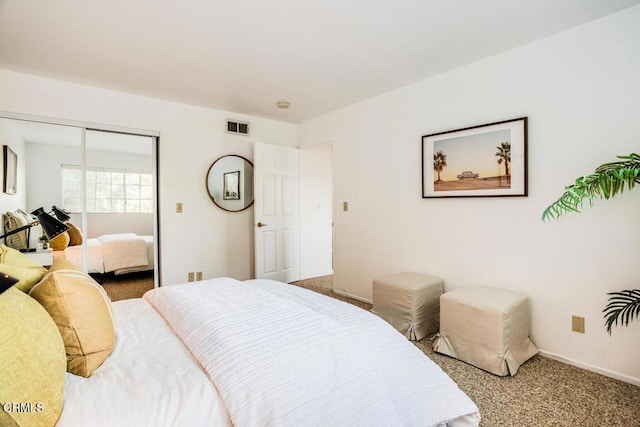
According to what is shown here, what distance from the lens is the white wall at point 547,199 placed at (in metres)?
2.13

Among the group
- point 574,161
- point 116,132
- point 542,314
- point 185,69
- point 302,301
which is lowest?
point 542,314

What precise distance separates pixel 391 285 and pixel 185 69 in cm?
272

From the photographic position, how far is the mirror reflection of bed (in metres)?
3.12

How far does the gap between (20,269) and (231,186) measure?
311 centimetres

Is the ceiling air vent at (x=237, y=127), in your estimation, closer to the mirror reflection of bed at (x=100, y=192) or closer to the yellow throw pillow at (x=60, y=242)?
the mirror reflection of bed at (x=100, y=192)

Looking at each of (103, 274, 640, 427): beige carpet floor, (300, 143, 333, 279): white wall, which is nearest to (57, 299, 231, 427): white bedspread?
(103, 274, 640, 427): beige carpet floor

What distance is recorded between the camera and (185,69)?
294cm

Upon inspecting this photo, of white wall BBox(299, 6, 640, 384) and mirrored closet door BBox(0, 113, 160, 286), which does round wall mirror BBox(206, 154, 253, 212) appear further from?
white wall BBox(299, 6, 640, 384)

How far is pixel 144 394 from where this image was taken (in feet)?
3.44

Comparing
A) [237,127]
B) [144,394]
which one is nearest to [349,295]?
[237,127]

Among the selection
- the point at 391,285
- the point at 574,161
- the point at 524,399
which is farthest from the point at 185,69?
the point at 524,399

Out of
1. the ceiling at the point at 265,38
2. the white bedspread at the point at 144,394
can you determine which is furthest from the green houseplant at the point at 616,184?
the white bedspread at the point at 144,394

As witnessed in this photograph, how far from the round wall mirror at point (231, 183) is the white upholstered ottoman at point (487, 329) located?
115 inches

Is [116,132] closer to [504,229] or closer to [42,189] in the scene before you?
[42,189]
